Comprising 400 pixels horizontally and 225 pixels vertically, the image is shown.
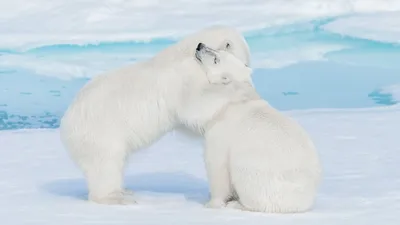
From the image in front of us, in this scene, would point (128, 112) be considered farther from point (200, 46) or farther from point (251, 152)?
point (251, 152)

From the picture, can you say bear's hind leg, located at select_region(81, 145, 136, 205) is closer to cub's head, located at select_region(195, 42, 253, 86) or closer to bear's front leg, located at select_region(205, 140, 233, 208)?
bear's front leg, located at select_region(205, 140, 233, 208)

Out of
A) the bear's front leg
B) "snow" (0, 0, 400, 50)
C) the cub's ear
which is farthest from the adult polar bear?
"snow" (0, 0, 400, 50)

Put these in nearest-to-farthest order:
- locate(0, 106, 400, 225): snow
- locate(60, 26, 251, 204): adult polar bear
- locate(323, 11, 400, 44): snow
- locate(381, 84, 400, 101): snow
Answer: locate(0, 106, 400, 225): snow, locate(60, 26, 251, 204): adult polar bear, locate(381, 84, 400, 101): snow, locate(323, 11, 400, 44): snow

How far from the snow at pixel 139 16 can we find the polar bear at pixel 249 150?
856 cm

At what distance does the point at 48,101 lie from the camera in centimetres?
1088

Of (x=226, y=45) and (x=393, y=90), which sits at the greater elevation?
(x=226, y=45)

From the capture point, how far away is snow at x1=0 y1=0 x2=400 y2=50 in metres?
12.7

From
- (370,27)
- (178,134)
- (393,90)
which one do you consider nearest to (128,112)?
(178,134)

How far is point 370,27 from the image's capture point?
12.6 metres

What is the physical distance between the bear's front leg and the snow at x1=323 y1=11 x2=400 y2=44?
352 inches

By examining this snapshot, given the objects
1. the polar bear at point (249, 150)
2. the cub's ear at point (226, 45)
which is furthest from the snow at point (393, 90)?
the polar bear at point (249, 150)

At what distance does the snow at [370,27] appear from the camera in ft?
40.3

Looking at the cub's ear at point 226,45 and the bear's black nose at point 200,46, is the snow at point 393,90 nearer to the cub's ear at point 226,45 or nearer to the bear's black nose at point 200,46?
the cub's ear at point 226,45

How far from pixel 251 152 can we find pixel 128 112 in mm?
644
